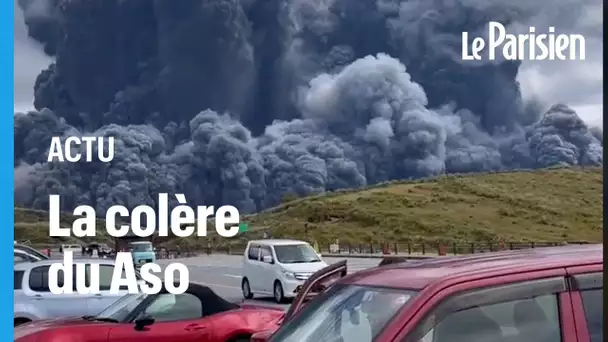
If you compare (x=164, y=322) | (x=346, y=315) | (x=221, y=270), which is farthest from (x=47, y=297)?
(x=346, y=315)

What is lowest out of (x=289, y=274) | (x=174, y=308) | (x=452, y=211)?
(x=174, y=308)

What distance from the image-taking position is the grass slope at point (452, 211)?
18.2 feet

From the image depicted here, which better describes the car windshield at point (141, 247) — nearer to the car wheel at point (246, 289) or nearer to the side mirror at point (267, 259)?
the side mirror at point (267, 259)

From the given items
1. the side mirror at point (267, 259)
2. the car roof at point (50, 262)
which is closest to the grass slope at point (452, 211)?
the side mirror at point (267, 259)

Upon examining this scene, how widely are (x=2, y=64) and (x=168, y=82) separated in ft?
3.12

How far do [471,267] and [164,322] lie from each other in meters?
3.03

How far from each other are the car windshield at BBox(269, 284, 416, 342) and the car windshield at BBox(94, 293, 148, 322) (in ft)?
7.50

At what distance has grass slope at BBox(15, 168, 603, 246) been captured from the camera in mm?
5539

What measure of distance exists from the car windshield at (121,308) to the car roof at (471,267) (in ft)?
7.88

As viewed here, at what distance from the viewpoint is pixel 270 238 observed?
5617 millimetres

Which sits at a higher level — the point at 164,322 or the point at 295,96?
the point at 295,96

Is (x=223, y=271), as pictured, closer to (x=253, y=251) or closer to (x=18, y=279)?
(x=253, y=251)

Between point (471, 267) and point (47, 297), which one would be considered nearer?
point (471, 267)

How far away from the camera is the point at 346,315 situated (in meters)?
3.14
